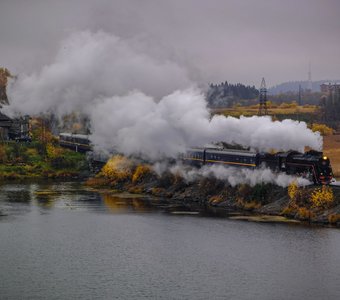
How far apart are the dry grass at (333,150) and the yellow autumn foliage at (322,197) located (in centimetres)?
2808

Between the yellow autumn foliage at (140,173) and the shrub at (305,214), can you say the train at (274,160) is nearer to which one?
the shrub at (305,214)

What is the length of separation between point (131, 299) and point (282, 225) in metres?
27.1

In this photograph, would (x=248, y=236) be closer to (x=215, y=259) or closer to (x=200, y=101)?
(x=215, y=259)

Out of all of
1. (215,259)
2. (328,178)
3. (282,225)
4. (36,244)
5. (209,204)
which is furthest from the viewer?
(209,204)

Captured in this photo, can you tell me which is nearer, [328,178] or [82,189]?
[328,178]

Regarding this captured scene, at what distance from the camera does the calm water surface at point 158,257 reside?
52.9 meters

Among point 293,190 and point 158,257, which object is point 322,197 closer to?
point 293,190

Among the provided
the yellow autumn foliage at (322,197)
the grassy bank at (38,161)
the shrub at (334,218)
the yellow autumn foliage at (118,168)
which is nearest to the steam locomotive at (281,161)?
the yellow autumn foliage at (322,197)

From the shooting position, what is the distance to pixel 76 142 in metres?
147

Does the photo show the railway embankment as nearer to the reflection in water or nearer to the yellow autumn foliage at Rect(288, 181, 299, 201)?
the yellow autumn foliage at Rect(288, 181, 299, 201)

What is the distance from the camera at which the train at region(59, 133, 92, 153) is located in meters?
143

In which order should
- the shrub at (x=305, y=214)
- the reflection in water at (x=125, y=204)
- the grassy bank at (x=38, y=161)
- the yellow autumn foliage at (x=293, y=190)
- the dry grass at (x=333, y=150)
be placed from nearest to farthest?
the shrub at (x=305, y=214) → the yellow autumn foliage at (x=293, y=190) → the reflection in water at (x=125, y=204) → the dry grass at (x=333, y=150) → the grassy bank at (x=38, y=161)

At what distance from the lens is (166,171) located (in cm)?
10662

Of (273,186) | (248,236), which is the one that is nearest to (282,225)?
(248,236)
